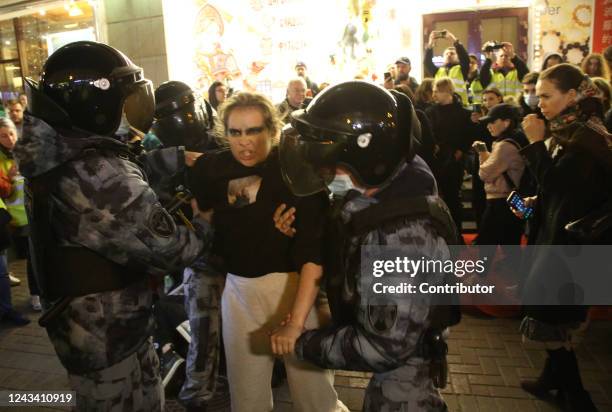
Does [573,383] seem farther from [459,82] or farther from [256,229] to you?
[459,82]

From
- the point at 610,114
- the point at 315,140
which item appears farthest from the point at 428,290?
the point at 610,114

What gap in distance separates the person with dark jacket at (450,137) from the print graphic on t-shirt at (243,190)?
4094 millimetres

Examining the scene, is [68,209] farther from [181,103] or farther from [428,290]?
[181,103]

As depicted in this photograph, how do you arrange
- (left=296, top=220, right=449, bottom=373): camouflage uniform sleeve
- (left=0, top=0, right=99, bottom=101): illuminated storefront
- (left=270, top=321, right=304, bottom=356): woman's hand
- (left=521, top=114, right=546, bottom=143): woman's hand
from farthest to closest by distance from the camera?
(left=0, top=0, right=99, bottom=101): illuminated storefront, (left=521, top=114, right=546, bottom=143): woman's hand, (left=270, top=321, right=304, bottom=356): woman's hand, (left=296, top=220, right=449, bottom=373): camouflage uniform sleeve

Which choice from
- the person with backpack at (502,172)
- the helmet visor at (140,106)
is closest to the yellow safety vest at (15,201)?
the helmet visor at (140,106)

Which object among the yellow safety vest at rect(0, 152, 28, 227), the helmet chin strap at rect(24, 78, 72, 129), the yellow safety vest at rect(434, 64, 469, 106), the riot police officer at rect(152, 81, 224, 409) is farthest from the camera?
the yellow safety vest at rect(434, 64, 469, 106)

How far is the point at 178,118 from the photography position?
3.35m

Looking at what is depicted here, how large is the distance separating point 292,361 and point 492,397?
1.67 metres

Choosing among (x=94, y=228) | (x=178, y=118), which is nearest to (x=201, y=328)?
(x=94, y=228)

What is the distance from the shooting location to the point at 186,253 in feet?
6.64

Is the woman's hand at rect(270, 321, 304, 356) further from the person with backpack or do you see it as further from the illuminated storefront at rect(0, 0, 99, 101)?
the illuminated storefront at rect(0, 0, 99, 101)

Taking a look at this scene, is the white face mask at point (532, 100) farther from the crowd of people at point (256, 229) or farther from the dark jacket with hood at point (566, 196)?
the dark jacket with hood at point (566, 196)

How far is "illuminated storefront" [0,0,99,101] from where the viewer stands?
32.5ft

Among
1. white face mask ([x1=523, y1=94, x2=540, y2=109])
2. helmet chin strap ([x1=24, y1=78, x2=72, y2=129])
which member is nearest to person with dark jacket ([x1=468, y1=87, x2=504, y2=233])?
white face mask ([x1=523, y1=94, x2=540, y2=109])
